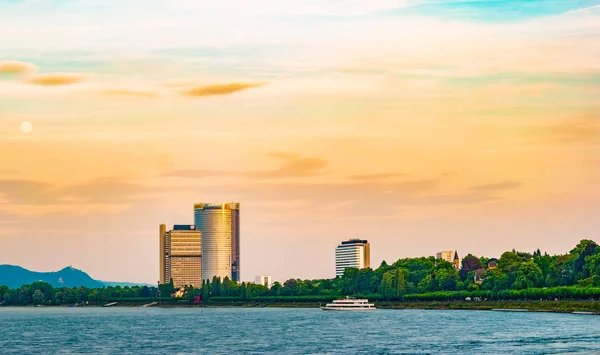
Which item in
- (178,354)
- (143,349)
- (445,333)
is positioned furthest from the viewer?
(445,333)

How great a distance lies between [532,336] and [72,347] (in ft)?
212

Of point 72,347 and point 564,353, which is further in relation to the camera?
point 72,347

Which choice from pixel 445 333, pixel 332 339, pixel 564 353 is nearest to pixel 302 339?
pixel 332 339

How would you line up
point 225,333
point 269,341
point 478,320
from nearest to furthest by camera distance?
1. point 269,341
2. point 225,333
3. point 478,320

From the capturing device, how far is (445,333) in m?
160

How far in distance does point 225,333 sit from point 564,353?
2752 inches

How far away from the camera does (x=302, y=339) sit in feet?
504

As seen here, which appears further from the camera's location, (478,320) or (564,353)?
(478,320)

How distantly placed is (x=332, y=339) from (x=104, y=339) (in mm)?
37608

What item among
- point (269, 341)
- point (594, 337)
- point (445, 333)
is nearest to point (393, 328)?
point (445, 333)

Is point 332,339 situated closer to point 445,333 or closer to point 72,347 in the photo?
point 445,333

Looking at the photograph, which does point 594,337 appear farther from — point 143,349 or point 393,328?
point 143,349

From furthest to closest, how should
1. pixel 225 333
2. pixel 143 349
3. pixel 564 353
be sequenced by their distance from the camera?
1. pixel 225 333
2. pixel 143 349
3. pixel 564 353

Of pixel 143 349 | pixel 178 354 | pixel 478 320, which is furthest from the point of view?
pixel 478 320
